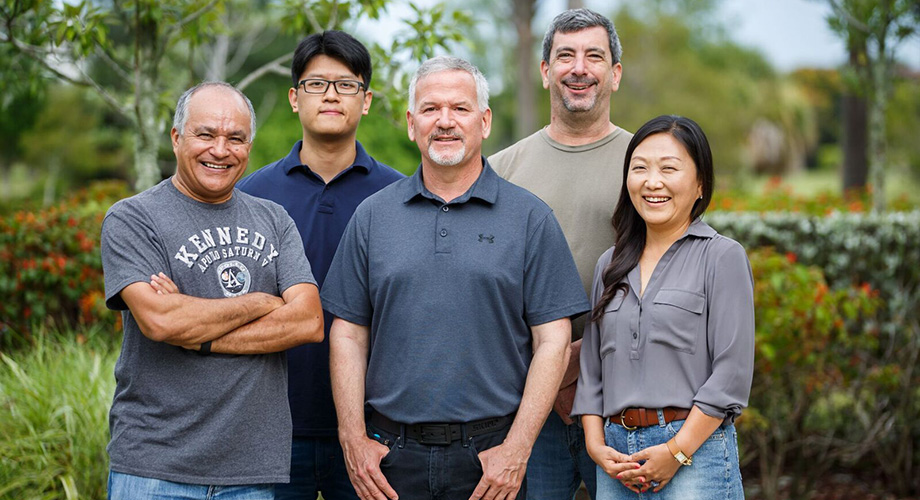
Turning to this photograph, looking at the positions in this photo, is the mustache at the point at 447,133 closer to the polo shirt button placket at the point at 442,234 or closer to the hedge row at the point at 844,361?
the polo shirt button placket at the point at 442,234

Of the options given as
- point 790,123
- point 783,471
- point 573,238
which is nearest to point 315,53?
point 573,238

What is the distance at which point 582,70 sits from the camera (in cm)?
364

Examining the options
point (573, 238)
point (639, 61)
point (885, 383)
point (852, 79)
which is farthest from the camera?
point (639, 61)

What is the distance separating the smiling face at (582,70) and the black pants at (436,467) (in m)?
1.47

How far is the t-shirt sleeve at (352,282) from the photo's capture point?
318 cm

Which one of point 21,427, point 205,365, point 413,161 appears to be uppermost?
point 413,161

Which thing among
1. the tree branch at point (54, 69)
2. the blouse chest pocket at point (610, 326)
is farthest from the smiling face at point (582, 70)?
the tree branch at point (54, 69)

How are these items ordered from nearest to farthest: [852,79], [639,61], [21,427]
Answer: [21,427] < [852,79] < [639,61]

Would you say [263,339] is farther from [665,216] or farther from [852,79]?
[852,79]

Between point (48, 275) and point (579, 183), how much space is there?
4.66m

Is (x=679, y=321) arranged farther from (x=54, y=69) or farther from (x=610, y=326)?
(x=54, y=69)

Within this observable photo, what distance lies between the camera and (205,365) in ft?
9.39

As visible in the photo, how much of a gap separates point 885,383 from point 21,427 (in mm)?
5794

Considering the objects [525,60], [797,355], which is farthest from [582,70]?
[525,60]
